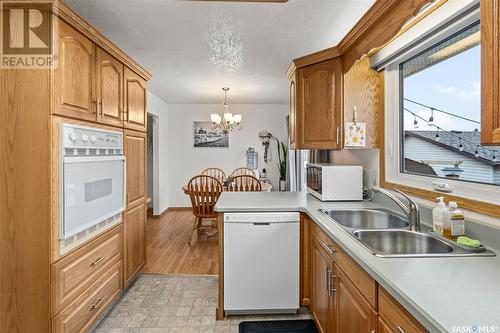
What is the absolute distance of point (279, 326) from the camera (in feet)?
6.88

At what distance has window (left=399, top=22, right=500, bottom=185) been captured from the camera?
1.49 meters

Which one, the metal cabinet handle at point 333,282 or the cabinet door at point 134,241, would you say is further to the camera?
the cabinet door at point 134,241

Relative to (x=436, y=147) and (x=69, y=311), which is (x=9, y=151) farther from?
(x=436, y=147)

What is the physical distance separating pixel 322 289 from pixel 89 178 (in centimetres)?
165

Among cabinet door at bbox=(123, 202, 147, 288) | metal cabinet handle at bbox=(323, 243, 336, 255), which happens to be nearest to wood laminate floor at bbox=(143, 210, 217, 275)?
cabinet door at bbox=(123, 202, 147, 288)

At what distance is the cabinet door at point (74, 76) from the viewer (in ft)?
5.22

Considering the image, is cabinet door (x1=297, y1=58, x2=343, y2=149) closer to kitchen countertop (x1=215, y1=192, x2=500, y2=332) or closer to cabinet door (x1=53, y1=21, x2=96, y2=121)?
kitchen countertop (x1=215, y1=192, x2=500, y2=332)

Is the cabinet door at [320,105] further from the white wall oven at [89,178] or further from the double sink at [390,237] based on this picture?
the white wall oven at [89,178]

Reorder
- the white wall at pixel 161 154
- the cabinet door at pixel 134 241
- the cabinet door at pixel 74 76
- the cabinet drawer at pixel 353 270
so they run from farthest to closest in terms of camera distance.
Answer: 1. the white wall at pixel 161 154
2. the cabinet door at pixel 134 241
3. the cabinet door at pixel 74 76
4. the cabinet drawer at pixel 353 270

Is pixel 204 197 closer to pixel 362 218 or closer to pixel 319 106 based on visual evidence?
pixel 319 106

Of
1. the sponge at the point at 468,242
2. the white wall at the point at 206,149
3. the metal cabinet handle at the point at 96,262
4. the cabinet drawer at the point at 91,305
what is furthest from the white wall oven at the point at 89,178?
the white wall at the point at 206,149

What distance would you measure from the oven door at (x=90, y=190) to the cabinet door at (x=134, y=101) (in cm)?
46

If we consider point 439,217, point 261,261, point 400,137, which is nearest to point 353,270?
point 439,217

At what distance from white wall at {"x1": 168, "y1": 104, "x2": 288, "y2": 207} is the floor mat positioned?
4283 millimetres
